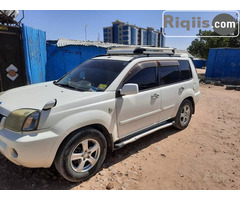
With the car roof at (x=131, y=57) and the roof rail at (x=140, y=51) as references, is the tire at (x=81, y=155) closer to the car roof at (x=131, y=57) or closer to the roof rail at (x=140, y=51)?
the car roof at (x=131, y=57)

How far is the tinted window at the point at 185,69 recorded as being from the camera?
168 inches

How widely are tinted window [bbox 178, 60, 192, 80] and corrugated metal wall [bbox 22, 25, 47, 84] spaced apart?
17.2 ft

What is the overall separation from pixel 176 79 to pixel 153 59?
2.79 feet

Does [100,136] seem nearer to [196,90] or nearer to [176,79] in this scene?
[176,79]

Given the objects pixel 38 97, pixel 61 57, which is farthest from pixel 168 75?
pixel 61 57

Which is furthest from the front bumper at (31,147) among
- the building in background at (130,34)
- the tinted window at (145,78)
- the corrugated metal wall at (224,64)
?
the building in background at (130,34)

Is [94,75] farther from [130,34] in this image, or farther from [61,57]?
[130,34]

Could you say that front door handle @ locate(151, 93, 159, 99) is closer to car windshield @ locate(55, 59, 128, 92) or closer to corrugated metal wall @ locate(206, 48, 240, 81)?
car windshield @ locate(55, 59, 128, 92)

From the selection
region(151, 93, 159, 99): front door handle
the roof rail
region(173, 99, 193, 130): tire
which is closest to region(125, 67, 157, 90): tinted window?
region(151, 93, 159, 99): front door handle

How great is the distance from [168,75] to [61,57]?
6.13m

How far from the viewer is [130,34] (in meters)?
74.9

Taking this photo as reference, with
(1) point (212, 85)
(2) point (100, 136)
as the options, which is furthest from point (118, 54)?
(1) point (212, 85)

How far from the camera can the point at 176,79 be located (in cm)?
407

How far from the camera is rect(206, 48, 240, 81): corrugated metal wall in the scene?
44.9 ft
